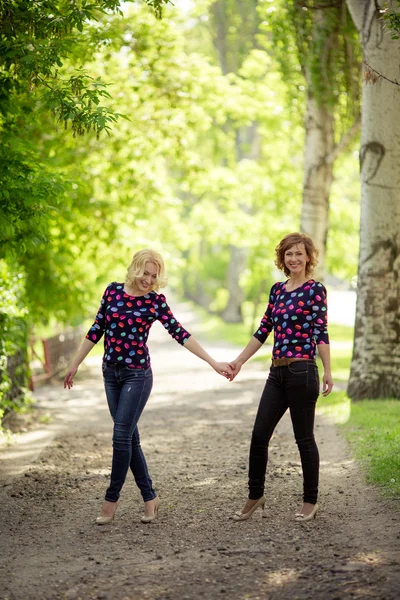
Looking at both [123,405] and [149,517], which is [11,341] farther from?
[123,405]

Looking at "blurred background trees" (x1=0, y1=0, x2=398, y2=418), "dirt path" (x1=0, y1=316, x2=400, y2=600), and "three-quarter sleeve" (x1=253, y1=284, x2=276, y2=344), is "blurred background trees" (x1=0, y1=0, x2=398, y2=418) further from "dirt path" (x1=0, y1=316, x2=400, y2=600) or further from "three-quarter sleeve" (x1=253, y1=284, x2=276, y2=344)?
"three-quarter sleeve" (x1=253, y1=284, x2=276, y2=344)

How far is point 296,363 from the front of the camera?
595cm

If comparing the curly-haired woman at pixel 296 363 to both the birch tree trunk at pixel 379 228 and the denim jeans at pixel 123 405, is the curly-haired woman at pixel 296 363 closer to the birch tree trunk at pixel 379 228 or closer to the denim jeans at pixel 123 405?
the denim jeans at pixel 123 405

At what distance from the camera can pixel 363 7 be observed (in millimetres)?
11438

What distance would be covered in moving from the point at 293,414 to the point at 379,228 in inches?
229

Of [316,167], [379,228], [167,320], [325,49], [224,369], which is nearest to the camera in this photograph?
[167,320]

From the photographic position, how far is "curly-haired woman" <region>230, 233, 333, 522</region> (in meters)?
5.96

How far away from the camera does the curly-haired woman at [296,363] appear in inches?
235

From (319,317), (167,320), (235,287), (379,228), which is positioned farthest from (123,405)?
(235,287)

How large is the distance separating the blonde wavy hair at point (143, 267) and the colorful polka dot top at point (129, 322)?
0.31 ft

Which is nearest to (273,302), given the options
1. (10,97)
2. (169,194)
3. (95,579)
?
(95,579)

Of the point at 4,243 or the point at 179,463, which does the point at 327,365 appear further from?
the point at 4,243

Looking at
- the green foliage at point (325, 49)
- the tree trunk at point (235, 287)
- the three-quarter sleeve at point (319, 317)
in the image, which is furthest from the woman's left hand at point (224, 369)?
the tree trunk at point (235, 287)

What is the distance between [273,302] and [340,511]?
172 cm
